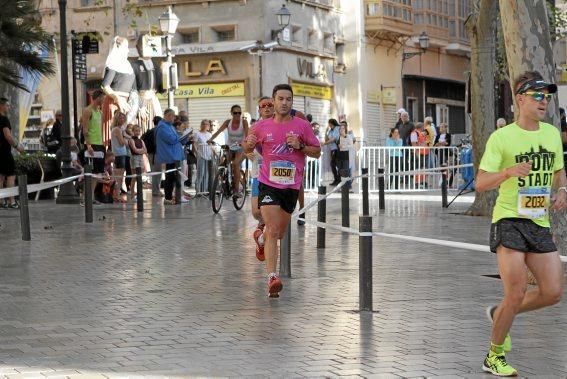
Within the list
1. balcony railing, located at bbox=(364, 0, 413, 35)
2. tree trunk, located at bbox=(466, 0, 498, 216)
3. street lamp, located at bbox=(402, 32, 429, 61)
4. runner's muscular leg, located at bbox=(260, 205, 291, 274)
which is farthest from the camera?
street lamp, located at bbox=(402, 32, 429, 61)

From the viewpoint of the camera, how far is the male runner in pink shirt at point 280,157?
1217cm

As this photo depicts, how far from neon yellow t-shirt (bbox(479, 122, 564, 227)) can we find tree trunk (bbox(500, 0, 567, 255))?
533cm

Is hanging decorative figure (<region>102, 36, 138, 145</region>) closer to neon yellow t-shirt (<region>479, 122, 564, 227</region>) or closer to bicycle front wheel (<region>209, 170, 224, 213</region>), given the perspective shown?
bicycle front wheel (<region>209, 170, 224, 213</region>)

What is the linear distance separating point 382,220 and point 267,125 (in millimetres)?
10303

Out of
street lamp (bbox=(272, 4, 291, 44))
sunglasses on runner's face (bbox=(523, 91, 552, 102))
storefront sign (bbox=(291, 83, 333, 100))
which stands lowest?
sunglasses on runner's face (bbox=(523, 91, 552, 102))

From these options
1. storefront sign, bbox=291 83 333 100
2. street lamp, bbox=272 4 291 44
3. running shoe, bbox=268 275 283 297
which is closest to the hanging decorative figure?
street lamp, bbox=272 4 291 44

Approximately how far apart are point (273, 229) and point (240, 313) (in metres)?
1.42

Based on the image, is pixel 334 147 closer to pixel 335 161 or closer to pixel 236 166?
pixel 335 161

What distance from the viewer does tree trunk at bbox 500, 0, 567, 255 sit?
13391mm

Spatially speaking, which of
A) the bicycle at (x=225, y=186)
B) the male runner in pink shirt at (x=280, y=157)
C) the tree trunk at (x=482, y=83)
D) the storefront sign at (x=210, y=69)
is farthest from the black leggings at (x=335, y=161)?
the male runner in pink shirt at (x=280, y=157)

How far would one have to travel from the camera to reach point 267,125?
12.4 m

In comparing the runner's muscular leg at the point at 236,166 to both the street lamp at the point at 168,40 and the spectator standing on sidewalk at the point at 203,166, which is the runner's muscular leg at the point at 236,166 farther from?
the street lamp at the point at 168,40

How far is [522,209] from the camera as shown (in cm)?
816

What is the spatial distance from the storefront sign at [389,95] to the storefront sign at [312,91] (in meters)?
4.09
